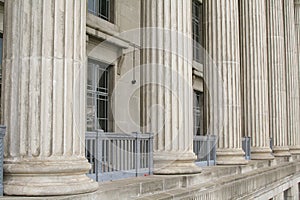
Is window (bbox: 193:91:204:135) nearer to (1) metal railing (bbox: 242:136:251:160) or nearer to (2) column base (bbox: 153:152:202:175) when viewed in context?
(1) metal railing (bbox: 242:136:251:160)

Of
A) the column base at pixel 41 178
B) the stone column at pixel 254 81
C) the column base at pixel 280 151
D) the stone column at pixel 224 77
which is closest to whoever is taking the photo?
the column base at pixel 41 178

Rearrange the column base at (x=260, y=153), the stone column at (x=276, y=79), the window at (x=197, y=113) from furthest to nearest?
the window at (x=197, y=113) → the stone column at (x=276, y=79) → the column base at (x=260, y=153)

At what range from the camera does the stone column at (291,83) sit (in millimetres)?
22578

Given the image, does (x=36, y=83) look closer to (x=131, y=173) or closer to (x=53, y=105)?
(x=53, y=105)

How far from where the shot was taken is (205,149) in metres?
13.0

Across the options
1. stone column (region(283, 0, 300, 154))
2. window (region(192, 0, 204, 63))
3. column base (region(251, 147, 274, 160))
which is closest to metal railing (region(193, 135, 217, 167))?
column base (region(251, 147, 274, 160))

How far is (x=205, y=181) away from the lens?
424 inches

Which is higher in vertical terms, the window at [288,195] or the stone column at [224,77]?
the stone column at [224,77]

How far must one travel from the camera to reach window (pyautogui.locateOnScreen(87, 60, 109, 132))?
1553 centimetres

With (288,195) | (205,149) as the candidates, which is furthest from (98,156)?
(288,195)

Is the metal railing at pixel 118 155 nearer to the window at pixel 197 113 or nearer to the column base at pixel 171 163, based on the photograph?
the column base at pixel 171 163

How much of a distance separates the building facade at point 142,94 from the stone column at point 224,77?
0.10ft

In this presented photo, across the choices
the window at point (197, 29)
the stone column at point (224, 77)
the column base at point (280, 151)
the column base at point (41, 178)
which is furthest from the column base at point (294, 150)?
the column base at point (41, 178)

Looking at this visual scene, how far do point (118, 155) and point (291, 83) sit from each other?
16997 millimetres
